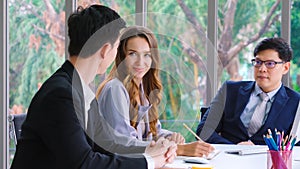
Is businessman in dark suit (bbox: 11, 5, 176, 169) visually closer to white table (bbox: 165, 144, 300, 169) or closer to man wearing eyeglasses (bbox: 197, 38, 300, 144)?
white table (bbox: 165, 144, 300, 169)

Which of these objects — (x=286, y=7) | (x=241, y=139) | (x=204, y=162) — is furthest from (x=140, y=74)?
(x=286, y=7)

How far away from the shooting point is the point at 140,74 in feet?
5.37

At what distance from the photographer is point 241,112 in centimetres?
320

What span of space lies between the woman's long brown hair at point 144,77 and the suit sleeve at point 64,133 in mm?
154

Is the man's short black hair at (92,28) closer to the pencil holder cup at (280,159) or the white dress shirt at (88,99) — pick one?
the white dress shirt at (88,99)

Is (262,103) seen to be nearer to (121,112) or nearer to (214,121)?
(214,121)

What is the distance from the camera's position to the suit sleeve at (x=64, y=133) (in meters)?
1.57

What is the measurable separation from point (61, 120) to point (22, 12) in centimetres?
309

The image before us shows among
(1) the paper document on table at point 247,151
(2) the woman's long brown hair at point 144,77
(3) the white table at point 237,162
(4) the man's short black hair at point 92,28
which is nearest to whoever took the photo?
(2) the woman's long brown hair at point 144,77

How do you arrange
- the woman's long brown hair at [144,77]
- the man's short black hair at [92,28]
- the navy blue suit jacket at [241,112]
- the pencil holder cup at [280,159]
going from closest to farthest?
1. the woman's long brown hair at [144,77]
2. the man's short black hair at [92,28]
3. the pencil holder cup at [280,159]
4. the navy blue suit jacket at [241,112]

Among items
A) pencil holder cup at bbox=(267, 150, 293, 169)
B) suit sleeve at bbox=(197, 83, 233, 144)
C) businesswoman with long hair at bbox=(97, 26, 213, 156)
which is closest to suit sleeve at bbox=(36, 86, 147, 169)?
businesswoman with long hair at bbox=(97, 26, 213, 156)

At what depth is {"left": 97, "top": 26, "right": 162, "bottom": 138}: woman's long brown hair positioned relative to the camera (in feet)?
5.14

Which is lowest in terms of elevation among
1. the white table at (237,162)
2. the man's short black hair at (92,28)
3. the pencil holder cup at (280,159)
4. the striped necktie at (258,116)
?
the white table at (237,162)

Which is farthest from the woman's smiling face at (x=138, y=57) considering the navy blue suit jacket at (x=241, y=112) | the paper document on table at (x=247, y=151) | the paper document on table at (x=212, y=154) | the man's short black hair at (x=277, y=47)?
the man's short black hair at (x=277, y=47)
